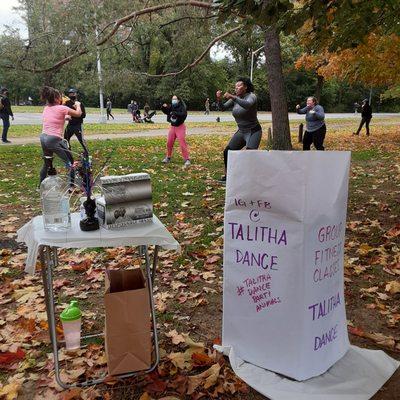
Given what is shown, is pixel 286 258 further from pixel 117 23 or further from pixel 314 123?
pixel 117 23

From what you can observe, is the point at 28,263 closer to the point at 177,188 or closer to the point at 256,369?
the point at 256,369

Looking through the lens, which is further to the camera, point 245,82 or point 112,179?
point 245,82

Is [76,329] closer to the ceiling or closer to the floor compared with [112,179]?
closer to the floor

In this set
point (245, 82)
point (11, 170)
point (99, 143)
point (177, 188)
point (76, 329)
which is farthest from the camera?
point (99, 143)

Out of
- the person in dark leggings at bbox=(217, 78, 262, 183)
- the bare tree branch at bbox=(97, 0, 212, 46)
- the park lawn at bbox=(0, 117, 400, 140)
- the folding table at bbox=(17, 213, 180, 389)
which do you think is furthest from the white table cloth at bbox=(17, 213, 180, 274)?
the park lawn at bbox=(0, 117, 400, 140)

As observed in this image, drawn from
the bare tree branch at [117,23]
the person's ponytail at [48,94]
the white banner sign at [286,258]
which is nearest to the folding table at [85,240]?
the white banner sign at [286,258]

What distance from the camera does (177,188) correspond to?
305 inches

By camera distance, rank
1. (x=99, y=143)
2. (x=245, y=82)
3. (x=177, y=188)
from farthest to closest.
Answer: (x=99, y=143) < (x=177, y=188) < (x=245, y=82)

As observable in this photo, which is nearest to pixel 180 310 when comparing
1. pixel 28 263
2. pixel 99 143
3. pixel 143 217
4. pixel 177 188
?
pixel 143 217

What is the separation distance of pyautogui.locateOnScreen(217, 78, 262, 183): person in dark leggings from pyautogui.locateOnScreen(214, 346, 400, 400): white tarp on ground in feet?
14.9

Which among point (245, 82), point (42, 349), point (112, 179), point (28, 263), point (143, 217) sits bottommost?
point (42, 349)

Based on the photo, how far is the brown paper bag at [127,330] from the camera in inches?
103

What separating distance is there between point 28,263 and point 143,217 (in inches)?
28.5

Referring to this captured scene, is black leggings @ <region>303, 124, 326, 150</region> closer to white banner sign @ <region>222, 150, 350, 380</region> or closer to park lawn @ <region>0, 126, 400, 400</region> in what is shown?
park lawn @ <region>0, 126, 400, 400</region>
